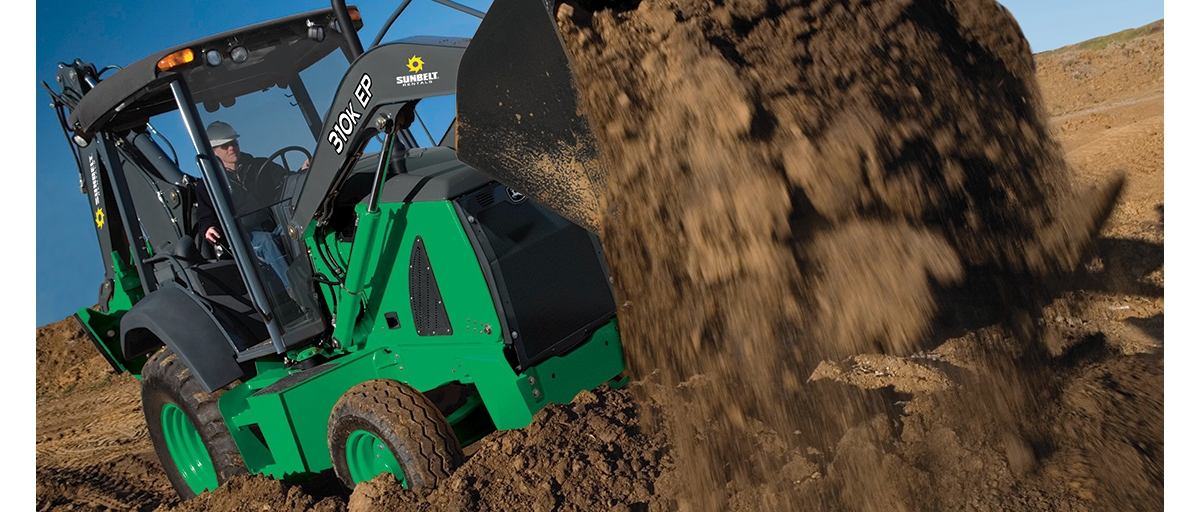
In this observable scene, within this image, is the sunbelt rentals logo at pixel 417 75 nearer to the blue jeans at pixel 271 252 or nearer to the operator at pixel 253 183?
the operator at pixel 253 183

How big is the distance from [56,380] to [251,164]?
29.9 feet

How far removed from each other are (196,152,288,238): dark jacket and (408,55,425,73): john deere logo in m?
1.38

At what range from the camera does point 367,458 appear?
405cm

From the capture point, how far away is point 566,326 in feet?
12.9

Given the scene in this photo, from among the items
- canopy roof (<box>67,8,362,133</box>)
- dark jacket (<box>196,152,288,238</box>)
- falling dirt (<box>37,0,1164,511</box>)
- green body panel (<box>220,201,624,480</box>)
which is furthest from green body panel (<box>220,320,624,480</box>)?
canopy roof (<box>67,8,362,133</box>)

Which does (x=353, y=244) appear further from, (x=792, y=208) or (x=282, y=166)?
(x=792, y=208)

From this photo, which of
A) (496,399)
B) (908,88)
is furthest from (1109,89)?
(496,399)

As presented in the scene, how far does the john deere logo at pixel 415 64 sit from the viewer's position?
322 centimetres

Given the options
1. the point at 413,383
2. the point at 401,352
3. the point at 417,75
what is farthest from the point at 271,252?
the point at 417,75

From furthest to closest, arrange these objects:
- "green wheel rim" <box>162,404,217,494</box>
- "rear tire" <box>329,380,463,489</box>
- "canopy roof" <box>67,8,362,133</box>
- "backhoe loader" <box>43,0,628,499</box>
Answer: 1. "green wheel rim" <box>162,404,217,494</box>
2. "canopy roof" <box>67,8,362,133</box>
3. "rear tire" <box>329,380,463,489</box>
4. "backhoe loader" <box>43,0,628,499</box>

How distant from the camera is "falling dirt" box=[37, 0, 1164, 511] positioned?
2.99 metres

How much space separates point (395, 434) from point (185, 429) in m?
2.20

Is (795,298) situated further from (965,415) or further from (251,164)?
(251,164)

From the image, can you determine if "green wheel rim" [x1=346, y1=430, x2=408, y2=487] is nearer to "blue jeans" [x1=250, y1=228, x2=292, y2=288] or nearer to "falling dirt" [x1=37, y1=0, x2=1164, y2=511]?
"falling dirt" [x1=37, y1=0, x2=1164, y2=511]
